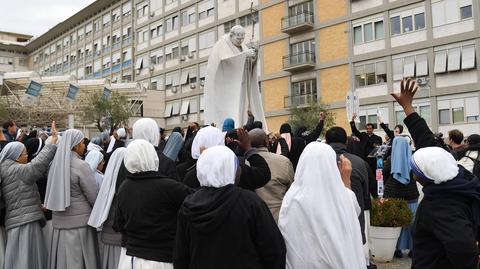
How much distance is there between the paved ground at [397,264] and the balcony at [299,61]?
28.7 meters

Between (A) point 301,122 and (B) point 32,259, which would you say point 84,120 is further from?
(B) point 32,259

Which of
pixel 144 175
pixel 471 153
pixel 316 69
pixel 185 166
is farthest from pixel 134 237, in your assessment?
pixel 316 69

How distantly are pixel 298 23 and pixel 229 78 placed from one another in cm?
2754

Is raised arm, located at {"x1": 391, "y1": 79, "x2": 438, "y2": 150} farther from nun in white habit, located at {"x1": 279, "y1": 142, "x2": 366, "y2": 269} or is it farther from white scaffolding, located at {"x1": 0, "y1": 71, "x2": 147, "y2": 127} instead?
white scaffolding, located at {"x1": 0, "y1": 71, "x2": 147, "y2": 127}

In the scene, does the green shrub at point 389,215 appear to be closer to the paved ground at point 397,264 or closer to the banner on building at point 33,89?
the paved ground at point 397,264

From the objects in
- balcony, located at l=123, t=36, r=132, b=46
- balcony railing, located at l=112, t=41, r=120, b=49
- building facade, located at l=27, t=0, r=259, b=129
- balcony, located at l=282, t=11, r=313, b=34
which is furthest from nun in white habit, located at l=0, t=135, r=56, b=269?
balcony railing, located at l=112, t=41, r=120, b=49

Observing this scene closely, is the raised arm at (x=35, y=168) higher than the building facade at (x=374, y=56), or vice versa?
the building facade at (x=374, y=56)

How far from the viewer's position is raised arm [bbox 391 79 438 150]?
3799mm

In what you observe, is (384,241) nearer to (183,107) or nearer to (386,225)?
(386,225)

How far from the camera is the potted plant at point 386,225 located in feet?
21.9

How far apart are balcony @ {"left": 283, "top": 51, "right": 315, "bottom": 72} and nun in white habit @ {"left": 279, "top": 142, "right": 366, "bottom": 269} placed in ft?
105

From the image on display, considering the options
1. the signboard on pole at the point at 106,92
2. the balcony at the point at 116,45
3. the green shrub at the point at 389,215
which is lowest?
the green shrub at the point at 389,215

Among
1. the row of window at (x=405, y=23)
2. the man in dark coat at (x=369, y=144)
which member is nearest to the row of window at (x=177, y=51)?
the row of window at (x=405, y=23)

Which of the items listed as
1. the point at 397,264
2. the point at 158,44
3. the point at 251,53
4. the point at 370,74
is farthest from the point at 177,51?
the point at 397,264
